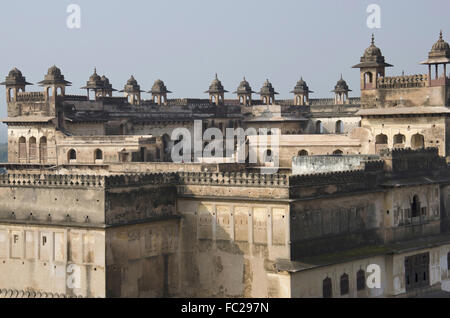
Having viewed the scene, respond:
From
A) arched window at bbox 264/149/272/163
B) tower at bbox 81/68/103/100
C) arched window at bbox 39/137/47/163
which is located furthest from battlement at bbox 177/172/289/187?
tower at bbox 81/68/103/100

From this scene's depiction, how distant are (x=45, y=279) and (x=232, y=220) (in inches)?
291

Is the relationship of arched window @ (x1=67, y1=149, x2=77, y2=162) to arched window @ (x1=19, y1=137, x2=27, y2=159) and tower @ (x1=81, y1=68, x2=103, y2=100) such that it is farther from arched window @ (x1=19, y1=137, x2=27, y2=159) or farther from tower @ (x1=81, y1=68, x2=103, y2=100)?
tower @ (x1=81, y1=68, x2=103, y2=100)

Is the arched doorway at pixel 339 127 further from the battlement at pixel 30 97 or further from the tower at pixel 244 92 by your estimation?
the battlement at pixel 30 97

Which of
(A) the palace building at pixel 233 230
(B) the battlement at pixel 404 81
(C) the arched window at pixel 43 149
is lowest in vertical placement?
(A) the palace building at pixel 233 230

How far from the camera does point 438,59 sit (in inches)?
1923

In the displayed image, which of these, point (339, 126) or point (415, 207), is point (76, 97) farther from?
point (415, 207)

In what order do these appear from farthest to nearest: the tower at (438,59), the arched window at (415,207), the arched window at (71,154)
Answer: the arched window at (71,154) < the tower at (438,59) < the arched window at (415,207)

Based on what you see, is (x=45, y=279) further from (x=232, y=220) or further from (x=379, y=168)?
(x=379, y=168)

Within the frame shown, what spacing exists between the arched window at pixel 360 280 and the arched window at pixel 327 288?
66.3 inches

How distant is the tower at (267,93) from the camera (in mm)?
72250

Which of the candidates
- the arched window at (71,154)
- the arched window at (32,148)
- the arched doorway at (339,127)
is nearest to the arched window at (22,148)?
the arched window at (32,148)

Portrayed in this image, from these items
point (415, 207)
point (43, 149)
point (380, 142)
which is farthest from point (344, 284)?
point (43, 149)

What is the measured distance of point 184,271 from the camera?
1497 inches

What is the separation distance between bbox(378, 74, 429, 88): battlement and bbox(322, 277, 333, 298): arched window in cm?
1639
